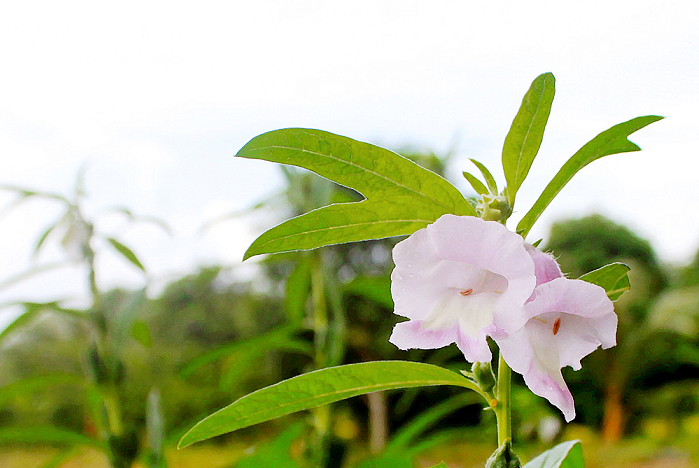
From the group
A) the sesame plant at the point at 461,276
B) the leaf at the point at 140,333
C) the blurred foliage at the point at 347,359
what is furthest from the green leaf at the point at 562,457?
the blurred foliage at the point at 347,359

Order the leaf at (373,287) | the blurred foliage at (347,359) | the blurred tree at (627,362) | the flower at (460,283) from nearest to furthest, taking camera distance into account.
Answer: the flower at (460,283) → the leaf at (373,287) → the blurred foliage at (347,359) → the blurred tree at (627,362)

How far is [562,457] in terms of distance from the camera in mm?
331

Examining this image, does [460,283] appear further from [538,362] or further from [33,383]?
[33,383]

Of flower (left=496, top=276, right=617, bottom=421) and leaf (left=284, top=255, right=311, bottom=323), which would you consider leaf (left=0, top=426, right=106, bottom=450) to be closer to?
leaf (left=284, top=255, right=311, bottom=323)

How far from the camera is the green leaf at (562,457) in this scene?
0.34 metres

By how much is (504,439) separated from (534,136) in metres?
0.17

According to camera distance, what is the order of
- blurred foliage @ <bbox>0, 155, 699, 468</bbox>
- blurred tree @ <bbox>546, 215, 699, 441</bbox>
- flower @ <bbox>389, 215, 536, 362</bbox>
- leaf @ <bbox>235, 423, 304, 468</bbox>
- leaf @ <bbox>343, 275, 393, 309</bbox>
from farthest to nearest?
blurred tree @ <bbox>546, 215, 699, 441</bbox>, blurred foliage @ <bbox>0, 155, 699, 468</bbox>, leaf @ <bbox>343, 275, 393, 309</bbox>, leaf @ <bbox>235, 423, 304, 468</bbox>, flower @ <bbox>389, 215, 536, 362</bbox>

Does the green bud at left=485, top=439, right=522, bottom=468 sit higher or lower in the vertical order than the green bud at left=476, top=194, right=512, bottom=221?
lower

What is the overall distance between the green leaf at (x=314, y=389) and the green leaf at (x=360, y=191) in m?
0.07

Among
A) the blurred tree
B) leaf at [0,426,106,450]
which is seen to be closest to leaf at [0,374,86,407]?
leaf at [0,426,106,450]

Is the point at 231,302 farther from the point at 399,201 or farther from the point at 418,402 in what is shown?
the point at 399,201

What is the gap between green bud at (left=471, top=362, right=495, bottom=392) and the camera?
32 centimetres

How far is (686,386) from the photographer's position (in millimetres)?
Result: 6156

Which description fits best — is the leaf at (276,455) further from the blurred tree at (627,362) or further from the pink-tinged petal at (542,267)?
the blurred tree at (627,362)
